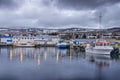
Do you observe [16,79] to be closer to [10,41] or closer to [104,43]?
[104,43]

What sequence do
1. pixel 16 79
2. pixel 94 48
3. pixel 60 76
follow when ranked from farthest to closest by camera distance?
pixel 94 48 → pixel 60 76 → pixel 16 79

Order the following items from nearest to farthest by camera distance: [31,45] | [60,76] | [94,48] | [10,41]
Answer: [60,76], [94,48], [31,45], [10,41]

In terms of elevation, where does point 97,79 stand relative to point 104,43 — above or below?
below

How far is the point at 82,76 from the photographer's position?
19547 mm

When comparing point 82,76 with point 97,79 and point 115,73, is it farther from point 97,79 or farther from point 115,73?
point 115,73

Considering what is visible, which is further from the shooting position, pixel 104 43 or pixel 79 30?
pixel 79 30

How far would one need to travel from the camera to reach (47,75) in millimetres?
19766

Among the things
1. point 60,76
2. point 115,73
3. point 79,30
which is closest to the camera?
point 60,76

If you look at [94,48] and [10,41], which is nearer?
[94,48]

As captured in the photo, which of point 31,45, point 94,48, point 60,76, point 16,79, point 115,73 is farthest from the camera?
point 31,45

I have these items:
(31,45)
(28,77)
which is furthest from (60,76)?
(31,45)

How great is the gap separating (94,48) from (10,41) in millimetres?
47910

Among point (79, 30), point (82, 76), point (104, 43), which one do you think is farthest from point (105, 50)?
point (79, 30)

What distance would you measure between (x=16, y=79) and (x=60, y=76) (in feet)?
11.5
